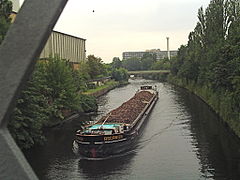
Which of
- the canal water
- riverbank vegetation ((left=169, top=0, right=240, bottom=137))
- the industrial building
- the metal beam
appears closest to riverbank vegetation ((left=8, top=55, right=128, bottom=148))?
the canal water

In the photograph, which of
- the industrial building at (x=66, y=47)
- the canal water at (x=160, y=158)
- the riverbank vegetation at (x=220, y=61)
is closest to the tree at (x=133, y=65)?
the industrial building at (x=66, y=47)

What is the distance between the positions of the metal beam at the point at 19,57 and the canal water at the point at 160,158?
35.8 ft

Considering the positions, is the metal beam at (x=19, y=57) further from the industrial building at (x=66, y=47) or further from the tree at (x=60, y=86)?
the industrial building at (x=66, y=47)

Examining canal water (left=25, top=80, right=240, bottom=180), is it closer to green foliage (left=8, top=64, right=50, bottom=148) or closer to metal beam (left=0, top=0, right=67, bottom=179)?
green foliage (left=8, top=64, right=50, bottom=148)

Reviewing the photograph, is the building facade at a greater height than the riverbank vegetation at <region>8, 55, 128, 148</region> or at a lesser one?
greater

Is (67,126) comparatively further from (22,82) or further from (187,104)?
(22,82)

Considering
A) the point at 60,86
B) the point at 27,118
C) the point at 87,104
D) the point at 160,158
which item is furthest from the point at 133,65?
the point at 27,118

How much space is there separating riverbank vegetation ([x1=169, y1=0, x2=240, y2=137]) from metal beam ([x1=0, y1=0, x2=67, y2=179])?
16.1m

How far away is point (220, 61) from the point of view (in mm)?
22344

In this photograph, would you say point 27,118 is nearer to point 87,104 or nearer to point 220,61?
point 220,61

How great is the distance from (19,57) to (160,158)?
13.8m

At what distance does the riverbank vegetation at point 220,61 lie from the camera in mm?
20359

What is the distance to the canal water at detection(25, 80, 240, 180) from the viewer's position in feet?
45.6

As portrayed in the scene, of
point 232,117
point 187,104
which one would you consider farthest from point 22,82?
point 187,104
